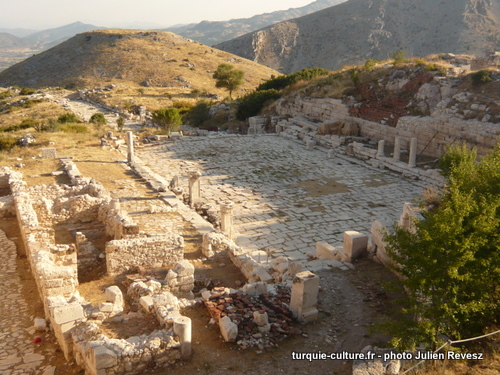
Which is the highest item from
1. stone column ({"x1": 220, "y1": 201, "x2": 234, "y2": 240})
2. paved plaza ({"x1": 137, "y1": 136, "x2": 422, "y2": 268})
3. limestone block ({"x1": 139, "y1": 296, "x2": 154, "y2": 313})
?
limestone block ({"x1": 139, "y1": 296, "x2": 154, "y2": 313})

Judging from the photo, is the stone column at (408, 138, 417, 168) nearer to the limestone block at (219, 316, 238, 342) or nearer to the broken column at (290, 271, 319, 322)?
the broken column at (290, 271, 319, 322)

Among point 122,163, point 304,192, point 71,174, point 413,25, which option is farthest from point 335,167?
point 413,25

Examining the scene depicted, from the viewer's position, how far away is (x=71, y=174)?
1642 cm

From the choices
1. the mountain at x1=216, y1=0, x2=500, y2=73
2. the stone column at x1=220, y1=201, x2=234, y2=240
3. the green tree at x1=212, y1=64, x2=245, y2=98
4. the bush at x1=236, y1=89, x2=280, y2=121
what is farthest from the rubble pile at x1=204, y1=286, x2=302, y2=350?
the mountain at x1=216, y1=0, x2=500, y2=73

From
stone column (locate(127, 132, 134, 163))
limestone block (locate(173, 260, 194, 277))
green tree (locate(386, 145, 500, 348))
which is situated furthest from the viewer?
stone column (locate(127, 132, 134, 163))

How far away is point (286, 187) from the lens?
17500 mm

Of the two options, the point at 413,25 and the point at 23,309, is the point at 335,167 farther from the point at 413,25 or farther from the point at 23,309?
the point at 413,25

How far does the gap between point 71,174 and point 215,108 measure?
20470 millimetres

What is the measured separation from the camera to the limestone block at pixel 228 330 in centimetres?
652

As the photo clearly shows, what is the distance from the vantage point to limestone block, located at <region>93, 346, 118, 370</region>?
5.54 metres

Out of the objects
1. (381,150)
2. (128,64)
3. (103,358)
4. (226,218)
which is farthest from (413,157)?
(128,64)

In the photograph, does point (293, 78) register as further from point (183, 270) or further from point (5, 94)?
point (5, 94)

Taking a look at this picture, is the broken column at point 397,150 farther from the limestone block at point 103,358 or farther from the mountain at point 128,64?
the mountain at point 128,64

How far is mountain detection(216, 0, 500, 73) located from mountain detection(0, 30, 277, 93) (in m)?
A: 19.9
